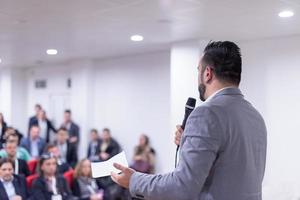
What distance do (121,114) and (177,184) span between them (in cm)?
673

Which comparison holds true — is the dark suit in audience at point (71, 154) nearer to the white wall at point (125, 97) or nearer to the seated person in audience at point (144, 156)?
the white wall at point (125, 97)

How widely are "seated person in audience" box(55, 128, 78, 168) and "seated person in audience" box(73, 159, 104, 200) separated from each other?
225cm

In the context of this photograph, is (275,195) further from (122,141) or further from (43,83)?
(43,83)

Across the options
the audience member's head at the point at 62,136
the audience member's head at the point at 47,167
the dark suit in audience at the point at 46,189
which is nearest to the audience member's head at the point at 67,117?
the audience member's head at the point at 62,136

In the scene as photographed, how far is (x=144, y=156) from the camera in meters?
6.98

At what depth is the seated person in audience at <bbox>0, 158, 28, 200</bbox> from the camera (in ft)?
15.1

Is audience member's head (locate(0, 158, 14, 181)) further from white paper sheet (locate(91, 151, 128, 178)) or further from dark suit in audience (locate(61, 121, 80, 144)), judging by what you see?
dark suit in audience (locate(61, 121, 80, 144))

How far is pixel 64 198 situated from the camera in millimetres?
5078

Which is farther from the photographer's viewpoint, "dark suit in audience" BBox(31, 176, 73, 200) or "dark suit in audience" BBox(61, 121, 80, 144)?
"dark suit in audience" BBox(61, 121, 80, 144)

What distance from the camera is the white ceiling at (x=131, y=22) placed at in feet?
13.6

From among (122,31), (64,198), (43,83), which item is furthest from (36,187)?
(43,83)

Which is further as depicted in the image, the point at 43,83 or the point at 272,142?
the point at 43,83

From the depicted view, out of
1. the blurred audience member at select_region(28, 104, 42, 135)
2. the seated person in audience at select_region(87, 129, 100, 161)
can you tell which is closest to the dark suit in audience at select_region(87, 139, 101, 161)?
the seated person in audience at select_region(87, 129, 100, 161)

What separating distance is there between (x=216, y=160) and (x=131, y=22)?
3.85 meters
